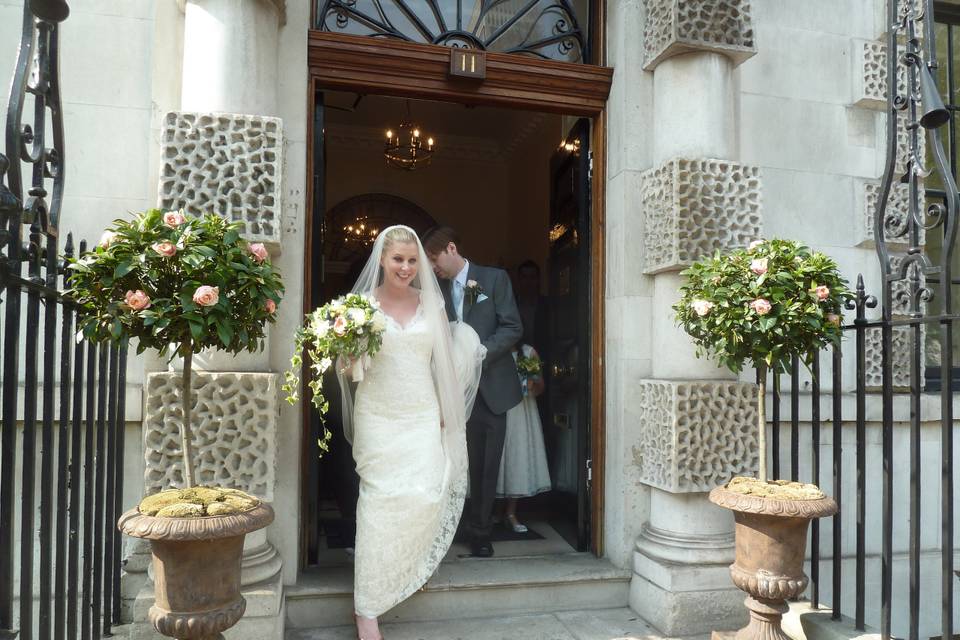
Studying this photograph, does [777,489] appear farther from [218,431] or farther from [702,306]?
[218,431]

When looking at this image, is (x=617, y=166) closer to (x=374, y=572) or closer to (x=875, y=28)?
(x=875, y=28)

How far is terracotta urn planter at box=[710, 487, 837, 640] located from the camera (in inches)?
125

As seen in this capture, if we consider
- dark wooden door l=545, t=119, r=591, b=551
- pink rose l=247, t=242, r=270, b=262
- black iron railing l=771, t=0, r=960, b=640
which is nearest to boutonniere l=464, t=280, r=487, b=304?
dark wooden door l=545, t=119, r=591, b=551

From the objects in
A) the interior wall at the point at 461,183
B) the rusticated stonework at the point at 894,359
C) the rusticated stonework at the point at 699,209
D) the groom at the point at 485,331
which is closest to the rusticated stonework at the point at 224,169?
the groom at the point at 485,331

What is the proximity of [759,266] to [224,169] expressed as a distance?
2.70m

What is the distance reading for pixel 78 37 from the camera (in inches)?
151

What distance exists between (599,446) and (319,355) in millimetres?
2024

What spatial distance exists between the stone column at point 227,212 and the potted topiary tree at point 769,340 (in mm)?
2254

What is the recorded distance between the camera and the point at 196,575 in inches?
107

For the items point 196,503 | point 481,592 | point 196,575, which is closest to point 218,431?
point 196,503

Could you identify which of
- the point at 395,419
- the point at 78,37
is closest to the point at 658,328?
the point at 395,419

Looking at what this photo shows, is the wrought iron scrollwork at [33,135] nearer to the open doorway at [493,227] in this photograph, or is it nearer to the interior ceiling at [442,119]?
the open doorway at [493,227]

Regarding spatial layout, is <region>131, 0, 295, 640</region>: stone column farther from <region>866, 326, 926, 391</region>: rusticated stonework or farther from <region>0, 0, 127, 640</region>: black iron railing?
<region>866, 326, 926, 391</region>: rusticated stonework

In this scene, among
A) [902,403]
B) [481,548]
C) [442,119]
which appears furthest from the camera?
[442,119]
